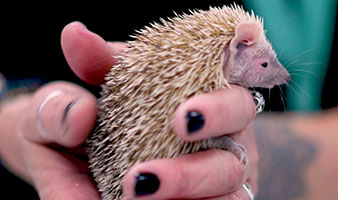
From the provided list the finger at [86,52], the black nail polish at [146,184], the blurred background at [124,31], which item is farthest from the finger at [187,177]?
the blurred background at [124,31]

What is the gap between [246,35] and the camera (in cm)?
86

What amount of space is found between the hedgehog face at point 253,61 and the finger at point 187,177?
20 centimetres

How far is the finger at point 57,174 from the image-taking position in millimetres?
1002

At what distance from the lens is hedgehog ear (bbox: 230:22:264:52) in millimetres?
837

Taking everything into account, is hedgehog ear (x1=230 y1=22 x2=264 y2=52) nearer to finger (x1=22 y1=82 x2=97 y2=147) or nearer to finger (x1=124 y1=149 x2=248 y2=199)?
finger (x1=124 y1=149 x2=248 y2=199)

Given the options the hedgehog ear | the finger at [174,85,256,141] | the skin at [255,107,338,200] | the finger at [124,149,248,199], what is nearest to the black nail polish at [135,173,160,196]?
the finger at [124,149,248,199]

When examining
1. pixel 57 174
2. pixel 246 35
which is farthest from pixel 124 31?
pixel 246 35

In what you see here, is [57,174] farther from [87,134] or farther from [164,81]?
[164,81]

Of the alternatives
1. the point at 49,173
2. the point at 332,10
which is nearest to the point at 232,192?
the point at 49,173

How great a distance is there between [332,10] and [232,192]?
1124 mm

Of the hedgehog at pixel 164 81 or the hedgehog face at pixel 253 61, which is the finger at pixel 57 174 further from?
the hedgehog face at pixel 253 61

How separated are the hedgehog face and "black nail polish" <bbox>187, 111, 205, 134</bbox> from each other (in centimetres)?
19

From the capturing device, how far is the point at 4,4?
1.61 metres

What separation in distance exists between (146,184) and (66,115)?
283mm
